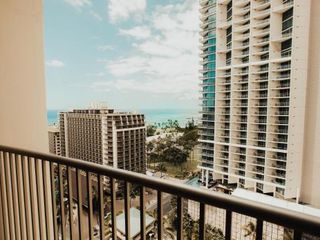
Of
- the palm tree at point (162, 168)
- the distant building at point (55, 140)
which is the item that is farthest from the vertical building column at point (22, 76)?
the palm tree at point (162, 168)

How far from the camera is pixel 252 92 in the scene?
2551 mm

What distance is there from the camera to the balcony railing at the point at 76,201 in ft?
2.11

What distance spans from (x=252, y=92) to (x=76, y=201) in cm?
201

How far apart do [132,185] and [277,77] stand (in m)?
2.07

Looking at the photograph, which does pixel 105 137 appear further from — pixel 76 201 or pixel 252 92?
pixel 252 92

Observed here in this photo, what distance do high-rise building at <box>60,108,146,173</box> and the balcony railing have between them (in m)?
0.65

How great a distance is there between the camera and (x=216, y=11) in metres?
2.68

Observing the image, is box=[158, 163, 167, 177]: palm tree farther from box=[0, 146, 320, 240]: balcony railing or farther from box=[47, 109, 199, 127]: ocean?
box=[0, 146, 320, 240]: balcony railing

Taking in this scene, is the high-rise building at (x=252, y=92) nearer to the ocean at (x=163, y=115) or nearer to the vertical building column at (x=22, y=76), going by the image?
the ocean at (x=163, y=115)

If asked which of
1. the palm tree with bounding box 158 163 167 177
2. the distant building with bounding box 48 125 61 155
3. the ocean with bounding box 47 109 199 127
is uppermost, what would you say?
the ocean with bounding box 47 109 199 127

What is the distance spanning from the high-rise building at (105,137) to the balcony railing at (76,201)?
25.6 inches

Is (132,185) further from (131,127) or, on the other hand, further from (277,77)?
(277,77)

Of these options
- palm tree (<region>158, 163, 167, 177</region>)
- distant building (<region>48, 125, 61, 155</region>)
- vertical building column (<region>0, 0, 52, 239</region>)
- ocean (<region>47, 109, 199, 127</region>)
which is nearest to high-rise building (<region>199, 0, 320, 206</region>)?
ocean (<region>47, 109, 199, 127</region>)

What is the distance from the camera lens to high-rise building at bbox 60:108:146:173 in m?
2.15
